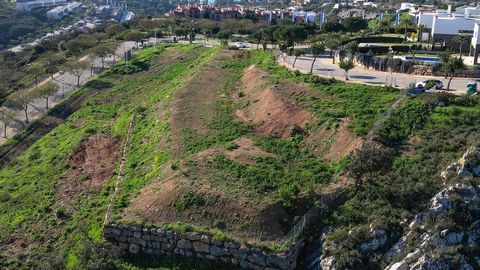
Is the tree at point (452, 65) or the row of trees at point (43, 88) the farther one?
the row of trees at point (43, 88)

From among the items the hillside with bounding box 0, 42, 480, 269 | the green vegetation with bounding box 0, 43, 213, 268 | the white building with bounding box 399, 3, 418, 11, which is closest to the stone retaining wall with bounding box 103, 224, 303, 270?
the hillside with bounding box 0, 42, 480, 269

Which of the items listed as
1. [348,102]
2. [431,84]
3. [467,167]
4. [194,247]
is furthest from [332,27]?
[194,247]

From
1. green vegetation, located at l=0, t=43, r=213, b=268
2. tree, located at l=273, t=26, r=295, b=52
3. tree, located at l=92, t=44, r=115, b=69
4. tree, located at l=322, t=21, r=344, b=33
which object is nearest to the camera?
green vegetation, located at l=0, t=43, r=213, b=268

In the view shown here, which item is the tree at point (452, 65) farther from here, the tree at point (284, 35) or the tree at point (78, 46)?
the tree at point (78, 46)

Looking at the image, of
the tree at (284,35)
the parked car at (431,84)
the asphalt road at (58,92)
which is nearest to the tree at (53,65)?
the asphalt road at (58,92)

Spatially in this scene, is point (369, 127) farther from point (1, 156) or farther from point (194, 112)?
point (1, 156)

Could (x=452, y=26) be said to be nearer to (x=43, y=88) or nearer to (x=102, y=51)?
(x=102, y=51)

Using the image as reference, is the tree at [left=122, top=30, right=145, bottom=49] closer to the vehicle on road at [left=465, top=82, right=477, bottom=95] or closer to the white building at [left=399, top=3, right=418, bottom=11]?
the vehicle on road at [left=465, top=82, right=477, bottom=95]
